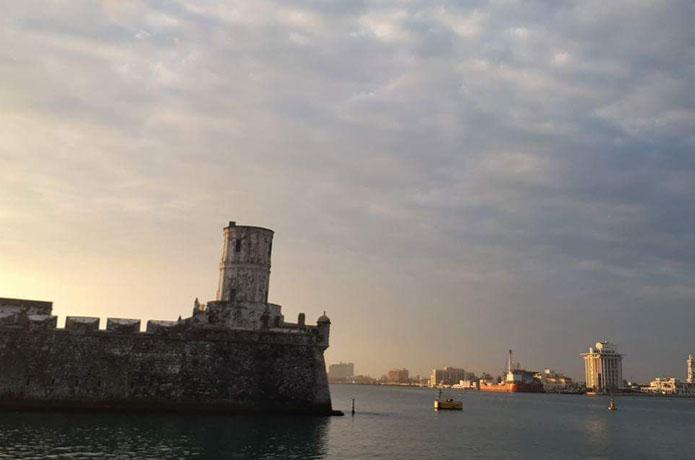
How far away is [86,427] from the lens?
1110 inches

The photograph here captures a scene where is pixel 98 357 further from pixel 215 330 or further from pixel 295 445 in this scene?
pixel 295 445

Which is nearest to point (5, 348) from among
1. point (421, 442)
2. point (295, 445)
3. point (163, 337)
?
point (163, 337)

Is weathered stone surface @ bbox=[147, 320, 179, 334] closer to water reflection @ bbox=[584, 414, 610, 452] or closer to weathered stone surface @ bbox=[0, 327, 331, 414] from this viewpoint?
weathered stone surface @ bbox=[0, 327, 331, 414]

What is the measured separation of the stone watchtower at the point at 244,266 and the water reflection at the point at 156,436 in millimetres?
8873

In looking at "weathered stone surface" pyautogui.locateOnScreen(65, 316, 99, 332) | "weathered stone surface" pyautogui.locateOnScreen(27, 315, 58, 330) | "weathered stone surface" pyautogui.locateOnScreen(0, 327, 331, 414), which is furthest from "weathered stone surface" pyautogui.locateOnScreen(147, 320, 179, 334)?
"weathered stone surface" pyautogui.locateOnScreen(27, 315, 58, 330)

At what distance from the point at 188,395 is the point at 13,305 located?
12.6 meters

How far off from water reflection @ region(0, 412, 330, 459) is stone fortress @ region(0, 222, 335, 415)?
161 cm

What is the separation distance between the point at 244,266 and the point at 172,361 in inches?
320

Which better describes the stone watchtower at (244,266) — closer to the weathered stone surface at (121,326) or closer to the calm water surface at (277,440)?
the weathered stone surface at (121,326)

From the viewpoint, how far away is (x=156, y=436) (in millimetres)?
26547

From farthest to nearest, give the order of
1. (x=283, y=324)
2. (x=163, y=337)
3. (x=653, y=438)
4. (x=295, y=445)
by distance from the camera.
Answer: (x=653, y=438) → (x=283, y=324) → (x=163, y=337) → (x=295, y=445)

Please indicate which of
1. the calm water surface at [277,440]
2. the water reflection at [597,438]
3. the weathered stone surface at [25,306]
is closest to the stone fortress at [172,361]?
the weathered stone surface at [25,306]

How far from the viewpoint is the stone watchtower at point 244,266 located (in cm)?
4003

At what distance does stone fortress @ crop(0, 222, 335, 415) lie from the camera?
112 feet
